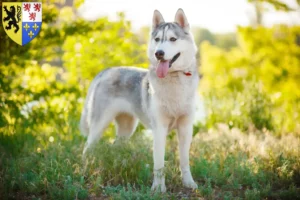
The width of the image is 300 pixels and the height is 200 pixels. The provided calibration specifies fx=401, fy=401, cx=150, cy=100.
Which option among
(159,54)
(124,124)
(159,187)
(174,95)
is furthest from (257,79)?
(159,187)

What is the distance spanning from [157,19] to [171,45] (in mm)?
479

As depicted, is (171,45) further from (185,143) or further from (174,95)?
(185,143)

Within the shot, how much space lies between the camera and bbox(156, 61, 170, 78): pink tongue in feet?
12.1

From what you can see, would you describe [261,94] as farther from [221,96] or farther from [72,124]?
[72,124]

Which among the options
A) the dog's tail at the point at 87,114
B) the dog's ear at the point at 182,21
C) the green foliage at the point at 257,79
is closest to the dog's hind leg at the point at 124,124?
the dog's tail at the point at 87,114

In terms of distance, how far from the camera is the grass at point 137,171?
353 centimetres

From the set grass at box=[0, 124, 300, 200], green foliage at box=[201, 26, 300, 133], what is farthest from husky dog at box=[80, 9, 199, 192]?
green foliage at box=[201, 26, 300, 133]

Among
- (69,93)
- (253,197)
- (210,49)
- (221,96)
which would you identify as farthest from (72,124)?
(210,49)

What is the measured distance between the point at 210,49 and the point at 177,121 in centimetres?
530

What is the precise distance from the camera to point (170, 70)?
384cm

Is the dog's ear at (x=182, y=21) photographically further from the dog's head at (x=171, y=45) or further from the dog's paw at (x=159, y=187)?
the dog's paw at (x=159, y=187)

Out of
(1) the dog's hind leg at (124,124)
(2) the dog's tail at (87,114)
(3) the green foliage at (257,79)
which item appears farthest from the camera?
(3) the green foliage at (257,79)

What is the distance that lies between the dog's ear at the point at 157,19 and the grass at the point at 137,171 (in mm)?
1293

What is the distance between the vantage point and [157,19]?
160 inches
